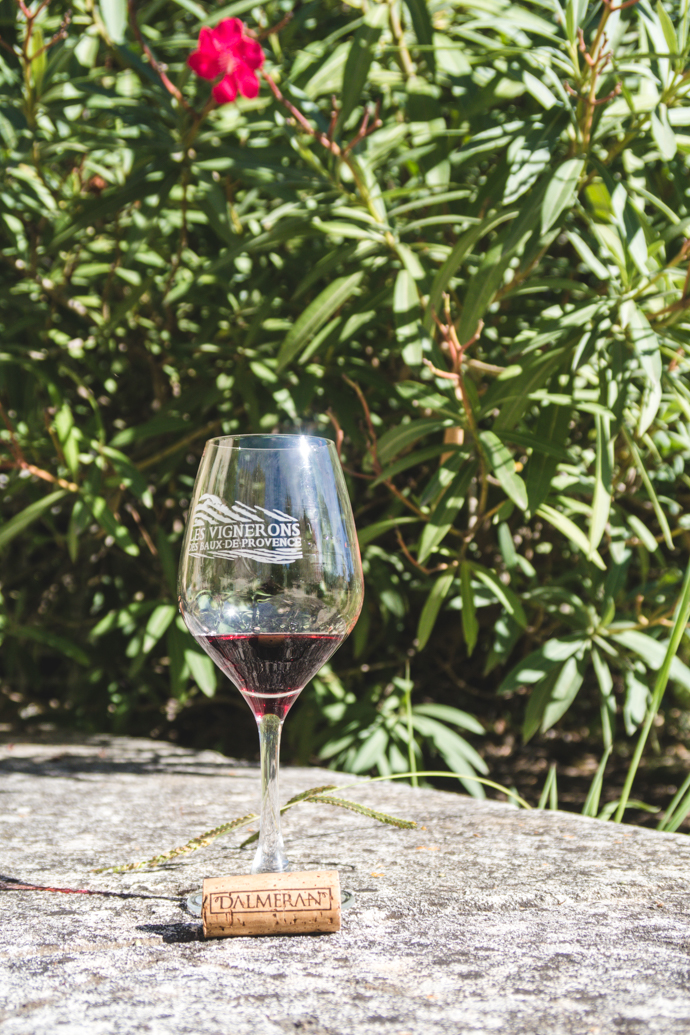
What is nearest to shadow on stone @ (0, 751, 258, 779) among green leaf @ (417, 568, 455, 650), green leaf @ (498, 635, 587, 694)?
green leaf @ (417, 568, 455, 650)

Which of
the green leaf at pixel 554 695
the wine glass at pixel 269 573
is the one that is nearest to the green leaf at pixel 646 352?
the green leaf at pixel 554 695

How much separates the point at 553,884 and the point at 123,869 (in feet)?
1.09

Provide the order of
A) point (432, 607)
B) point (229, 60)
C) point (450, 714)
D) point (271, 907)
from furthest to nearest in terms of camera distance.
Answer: point (450, 714) < point (432, 607) < point (229, 60) < point (271, 907)

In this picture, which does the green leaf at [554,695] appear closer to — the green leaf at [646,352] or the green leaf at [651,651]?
the green leaf at [651,651]

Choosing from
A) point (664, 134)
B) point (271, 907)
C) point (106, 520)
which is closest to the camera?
point (271, 907)

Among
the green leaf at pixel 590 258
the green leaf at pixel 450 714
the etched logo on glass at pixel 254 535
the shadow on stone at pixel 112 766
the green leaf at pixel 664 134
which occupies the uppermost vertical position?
the green leaf at pixel 664 134

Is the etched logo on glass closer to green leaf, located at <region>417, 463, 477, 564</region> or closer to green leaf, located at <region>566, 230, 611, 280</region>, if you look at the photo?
green leaf, located at <region>417, 463, 477, 564</region>

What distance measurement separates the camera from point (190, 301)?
5.72 ft

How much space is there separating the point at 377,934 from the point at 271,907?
7 cm

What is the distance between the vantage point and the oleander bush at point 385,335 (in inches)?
50.1

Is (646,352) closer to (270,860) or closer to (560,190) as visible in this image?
(560,190)

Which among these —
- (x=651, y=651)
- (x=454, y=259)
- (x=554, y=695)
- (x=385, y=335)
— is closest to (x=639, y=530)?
(x=651, y=651)

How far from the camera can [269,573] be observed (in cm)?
57

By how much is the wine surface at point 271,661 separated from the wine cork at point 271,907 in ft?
0.38
